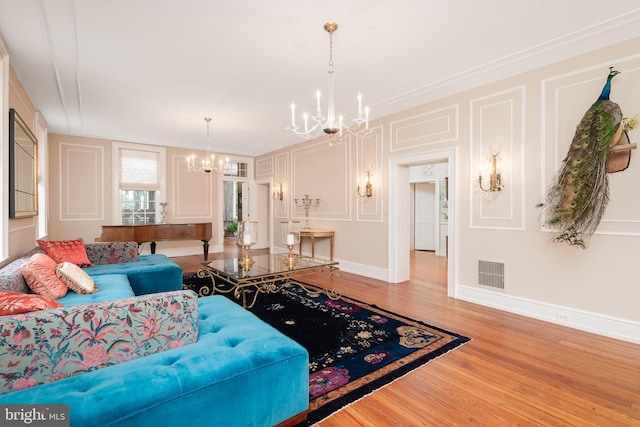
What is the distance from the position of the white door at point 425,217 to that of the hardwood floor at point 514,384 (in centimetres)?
563

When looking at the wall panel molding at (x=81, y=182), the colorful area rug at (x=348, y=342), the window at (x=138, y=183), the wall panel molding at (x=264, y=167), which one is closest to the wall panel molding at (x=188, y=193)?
the window at (x=138, y=183)

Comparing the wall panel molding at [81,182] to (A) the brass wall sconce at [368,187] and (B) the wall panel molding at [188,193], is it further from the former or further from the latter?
(A) the brass wall sconce at [368,187]

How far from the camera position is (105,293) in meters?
2.63

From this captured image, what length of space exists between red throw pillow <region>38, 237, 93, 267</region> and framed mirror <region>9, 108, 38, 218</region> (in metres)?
0.42

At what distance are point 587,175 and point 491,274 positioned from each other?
1.44 meters

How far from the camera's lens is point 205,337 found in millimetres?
1633

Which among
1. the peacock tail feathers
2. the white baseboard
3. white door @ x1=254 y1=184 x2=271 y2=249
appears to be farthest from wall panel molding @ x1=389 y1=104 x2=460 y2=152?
white door @ x1=254 y1=184 x2=271 y2=249

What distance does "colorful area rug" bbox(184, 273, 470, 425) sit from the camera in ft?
6.52

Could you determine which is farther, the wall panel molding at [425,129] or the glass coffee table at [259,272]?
the wall panel molding at [425,129]

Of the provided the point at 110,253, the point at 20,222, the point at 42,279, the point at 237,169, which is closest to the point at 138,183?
the point at 237,169

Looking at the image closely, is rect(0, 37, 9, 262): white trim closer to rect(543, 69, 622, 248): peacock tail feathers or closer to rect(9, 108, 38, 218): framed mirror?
rect(9, 108, 38, 218): framed mirror

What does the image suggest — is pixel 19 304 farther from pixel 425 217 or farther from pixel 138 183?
pixel 425 217

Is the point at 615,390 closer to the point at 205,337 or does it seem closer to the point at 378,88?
the point at 205,337

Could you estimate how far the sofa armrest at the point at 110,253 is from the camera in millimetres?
4012
